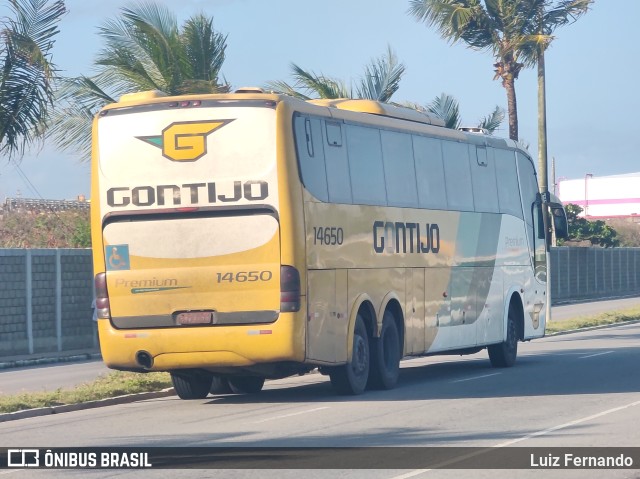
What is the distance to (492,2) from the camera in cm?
3250

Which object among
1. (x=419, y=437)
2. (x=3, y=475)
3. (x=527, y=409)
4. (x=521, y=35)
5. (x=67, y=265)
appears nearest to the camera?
(x=3, y=475)

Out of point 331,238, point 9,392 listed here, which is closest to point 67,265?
point 9,392

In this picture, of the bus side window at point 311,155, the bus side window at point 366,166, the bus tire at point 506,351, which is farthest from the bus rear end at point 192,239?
the bus tire at point 506,351

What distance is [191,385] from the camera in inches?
709

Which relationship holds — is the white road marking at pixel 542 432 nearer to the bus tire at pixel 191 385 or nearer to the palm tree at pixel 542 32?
the bus tire at pixel 191 385

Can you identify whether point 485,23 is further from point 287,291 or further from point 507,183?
point 287,291

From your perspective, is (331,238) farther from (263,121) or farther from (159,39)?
(159,39)

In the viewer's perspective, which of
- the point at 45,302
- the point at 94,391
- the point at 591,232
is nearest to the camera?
the point at 94,391

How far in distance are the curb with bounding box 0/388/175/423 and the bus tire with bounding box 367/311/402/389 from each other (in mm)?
3227

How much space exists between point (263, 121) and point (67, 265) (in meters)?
14.4

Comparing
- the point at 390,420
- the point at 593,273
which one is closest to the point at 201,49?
the point at 390,420

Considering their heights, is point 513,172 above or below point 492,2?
below

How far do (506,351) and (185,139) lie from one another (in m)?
9.27

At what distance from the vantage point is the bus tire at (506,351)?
22953 millimetres
